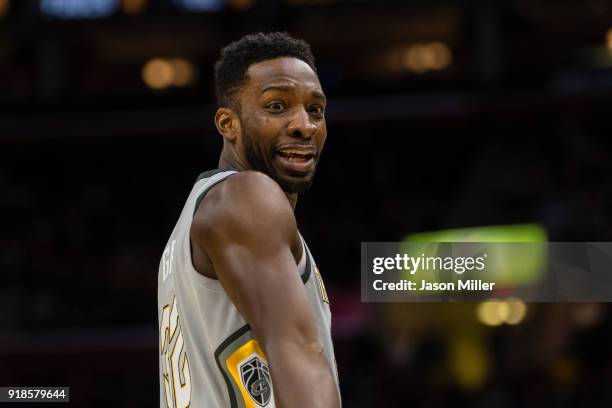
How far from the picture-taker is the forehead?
2381 mm

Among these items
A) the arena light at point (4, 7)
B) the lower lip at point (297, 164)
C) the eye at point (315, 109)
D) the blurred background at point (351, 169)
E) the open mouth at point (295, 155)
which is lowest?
the lower lip at point (297, 164)

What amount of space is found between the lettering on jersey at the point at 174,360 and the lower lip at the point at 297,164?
379mm

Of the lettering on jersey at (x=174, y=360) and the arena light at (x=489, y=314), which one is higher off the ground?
the arena light at (x=489, y=314)

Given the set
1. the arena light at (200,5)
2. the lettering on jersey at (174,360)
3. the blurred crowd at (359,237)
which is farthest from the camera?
the arena light at (200,5)

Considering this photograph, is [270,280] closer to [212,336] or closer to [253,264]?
[253,264]

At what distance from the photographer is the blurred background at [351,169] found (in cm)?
989

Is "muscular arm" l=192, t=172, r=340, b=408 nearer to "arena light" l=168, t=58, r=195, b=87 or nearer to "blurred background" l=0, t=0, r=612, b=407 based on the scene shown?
"blurred background" l=0, t=0, r=612, b=407

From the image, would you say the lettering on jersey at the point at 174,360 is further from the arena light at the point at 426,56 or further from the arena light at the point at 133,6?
the arena light at the point at 426,56

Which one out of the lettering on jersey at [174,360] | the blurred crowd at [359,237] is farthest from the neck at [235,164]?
the blurred crowd at [359,237]

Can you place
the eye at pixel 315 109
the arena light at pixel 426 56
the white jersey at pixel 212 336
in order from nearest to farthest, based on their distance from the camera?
the white jersey at pixel 212 336 → the eye at pixel 315 109 → the arena light at pixel 426 56

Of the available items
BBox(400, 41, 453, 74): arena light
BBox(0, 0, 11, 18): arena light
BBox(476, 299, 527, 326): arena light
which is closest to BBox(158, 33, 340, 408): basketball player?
BBox(476, 299, 527, 326): arena light

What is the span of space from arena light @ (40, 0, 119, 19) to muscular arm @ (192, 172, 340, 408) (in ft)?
35.2

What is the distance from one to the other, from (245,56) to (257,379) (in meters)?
0.73

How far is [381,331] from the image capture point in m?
10.3
